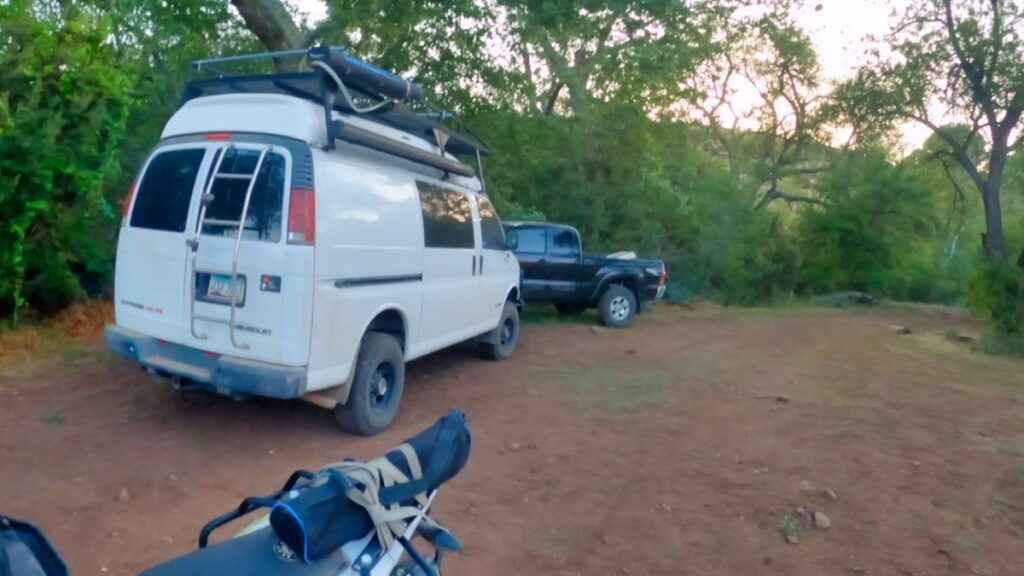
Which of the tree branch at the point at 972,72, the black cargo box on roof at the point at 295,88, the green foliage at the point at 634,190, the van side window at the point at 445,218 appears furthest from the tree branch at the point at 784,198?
the black cargo box on roof at the point at 295,88

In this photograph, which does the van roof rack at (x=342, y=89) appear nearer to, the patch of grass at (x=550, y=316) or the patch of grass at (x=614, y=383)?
the patch of grass at (x=614, y=383)

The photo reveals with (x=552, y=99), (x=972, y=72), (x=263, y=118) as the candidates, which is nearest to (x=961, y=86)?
(x=972, y=72)

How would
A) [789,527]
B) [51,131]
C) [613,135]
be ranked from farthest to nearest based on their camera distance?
1. [613,135]
2. [51,131]
3. [789,527]

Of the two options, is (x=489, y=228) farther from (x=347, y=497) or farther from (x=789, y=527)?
(x=347, y=497)

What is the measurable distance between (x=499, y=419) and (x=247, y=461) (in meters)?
2.31

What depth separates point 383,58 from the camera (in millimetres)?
13789

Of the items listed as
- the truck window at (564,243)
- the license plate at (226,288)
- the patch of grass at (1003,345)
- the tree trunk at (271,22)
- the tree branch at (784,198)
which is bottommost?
the patch of grass at (1003,345)

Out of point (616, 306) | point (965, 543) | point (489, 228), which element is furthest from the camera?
point (616, 306)

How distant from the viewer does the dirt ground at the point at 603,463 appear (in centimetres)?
480

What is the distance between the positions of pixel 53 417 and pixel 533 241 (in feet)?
26.7

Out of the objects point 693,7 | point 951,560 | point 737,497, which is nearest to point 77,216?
point 737,497

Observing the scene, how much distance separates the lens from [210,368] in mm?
5758

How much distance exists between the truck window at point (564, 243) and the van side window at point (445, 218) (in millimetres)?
5177

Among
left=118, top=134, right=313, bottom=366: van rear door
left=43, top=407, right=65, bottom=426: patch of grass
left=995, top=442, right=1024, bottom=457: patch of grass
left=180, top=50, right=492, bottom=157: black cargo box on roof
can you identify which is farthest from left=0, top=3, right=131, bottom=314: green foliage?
left=995, top=442, right=1024, bottom=457: patch of grass
